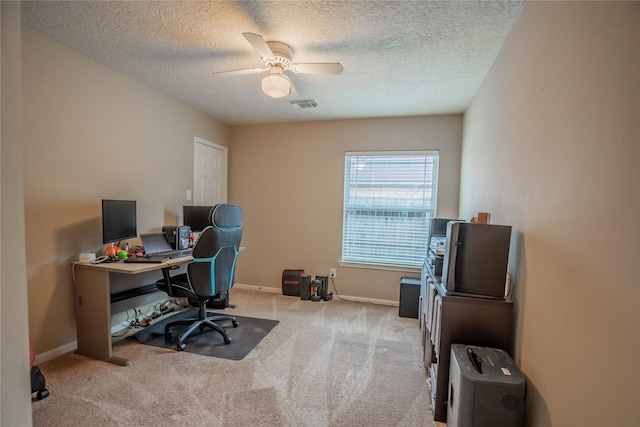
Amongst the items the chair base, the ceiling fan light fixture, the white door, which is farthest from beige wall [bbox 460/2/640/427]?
the white door

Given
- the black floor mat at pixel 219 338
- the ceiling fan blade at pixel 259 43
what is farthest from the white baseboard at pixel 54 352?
the ceiling fan blade at pixel 259 43

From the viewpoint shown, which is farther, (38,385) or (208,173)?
(208,173)

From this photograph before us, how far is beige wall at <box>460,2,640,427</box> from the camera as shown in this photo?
34.9 inches

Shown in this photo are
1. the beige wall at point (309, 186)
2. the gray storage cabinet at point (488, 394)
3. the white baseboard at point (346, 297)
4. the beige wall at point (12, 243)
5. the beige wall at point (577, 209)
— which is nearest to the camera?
the beige wall at point (12, 243)

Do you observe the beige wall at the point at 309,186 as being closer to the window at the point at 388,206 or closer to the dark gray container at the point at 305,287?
the window at the point at 388,206

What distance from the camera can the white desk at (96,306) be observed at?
2307 mm

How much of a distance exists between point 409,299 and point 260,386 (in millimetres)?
2030

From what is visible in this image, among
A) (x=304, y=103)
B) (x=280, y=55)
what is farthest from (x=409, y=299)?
(x=280, y=55)

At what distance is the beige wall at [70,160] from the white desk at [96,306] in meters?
0.14

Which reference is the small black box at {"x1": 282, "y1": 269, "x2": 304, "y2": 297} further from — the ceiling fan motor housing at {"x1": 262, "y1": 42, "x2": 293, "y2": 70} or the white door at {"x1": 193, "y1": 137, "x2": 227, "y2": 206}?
the ceiling fan motor housing at {"x1": 262, "y1": 42, "x2": 293, "y2": 70}

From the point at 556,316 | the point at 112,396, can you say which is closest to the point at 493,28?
the point at 556,316

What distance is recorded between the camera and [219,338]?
2799 mm

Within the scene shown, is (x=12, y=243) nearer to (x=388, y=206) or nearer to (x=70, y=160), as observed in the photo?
(x=70, y=160)

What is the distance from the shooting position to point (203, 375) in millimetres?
2184
